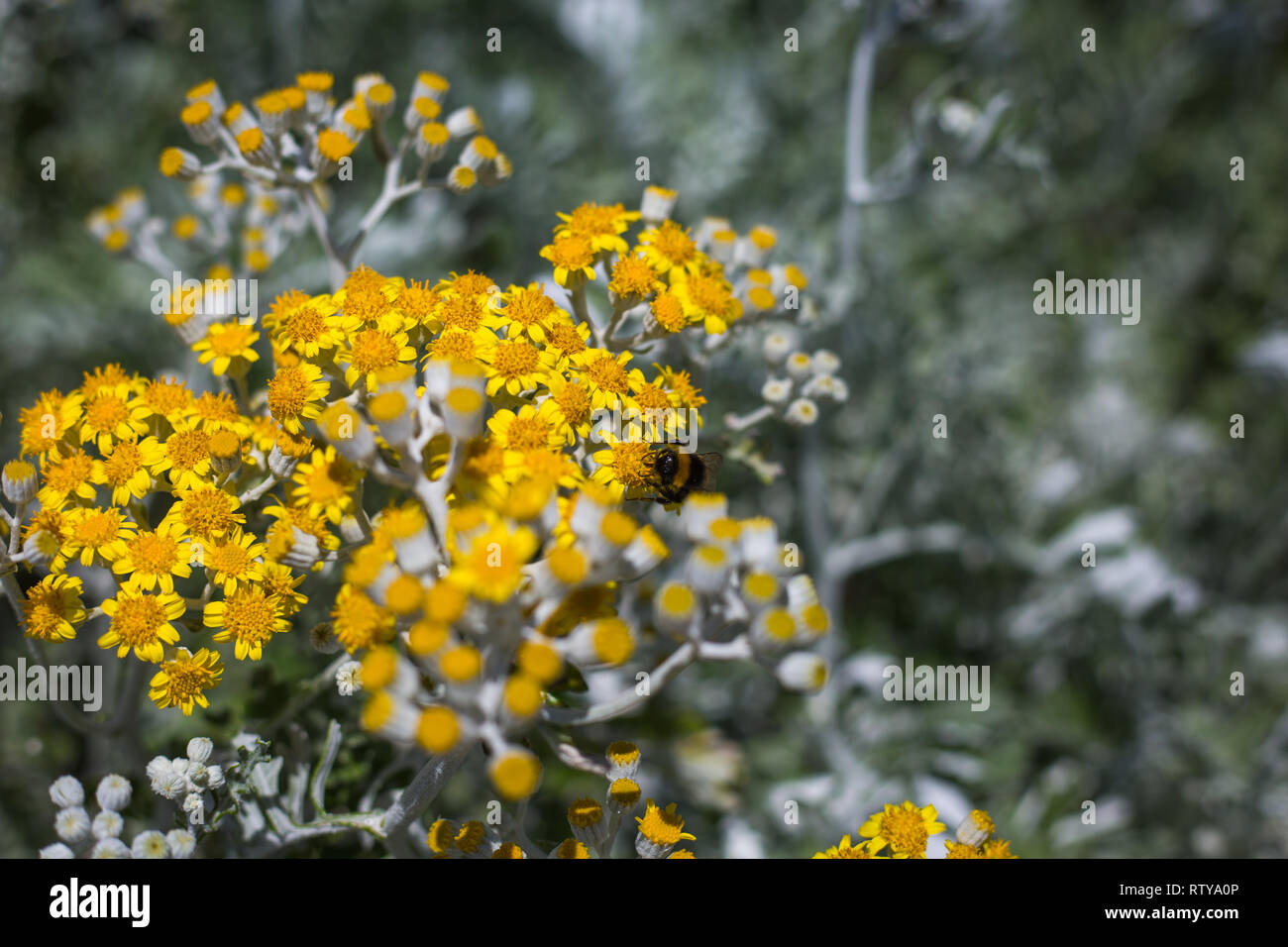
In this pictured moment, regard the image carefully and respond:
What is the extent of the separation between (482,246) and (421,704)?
249cm

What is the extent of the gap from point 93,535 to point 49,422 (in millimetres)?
281

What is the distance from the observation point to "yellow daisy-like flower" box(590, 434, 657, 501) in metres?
1.64

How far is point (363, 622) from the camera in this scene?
4.85 ft

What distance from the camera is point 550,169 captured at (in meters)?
3.54

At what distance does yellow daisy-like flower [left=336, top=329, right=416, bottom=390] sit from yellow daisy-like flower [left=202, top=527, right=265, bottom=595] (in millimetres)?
359

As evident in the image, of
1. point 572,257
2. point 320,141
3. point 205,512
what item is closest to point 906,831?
point 572,257

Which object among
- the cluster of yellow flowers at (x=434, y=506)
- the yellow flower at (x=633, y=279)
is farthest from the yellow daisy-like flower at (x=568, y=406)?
the yellow flower at (x=633, y=279)

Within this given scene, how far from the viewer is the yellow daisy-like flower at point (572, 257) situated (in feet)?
5.98

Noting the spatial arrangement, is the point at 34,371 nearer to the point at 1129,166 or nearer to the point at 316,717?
the point at 316,717

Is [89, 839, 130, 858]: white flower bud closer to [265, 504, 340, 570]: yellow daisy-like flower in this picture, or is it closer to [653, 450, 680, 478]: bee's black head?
[265, 504, 340, 570]: yellow daisy-like flower

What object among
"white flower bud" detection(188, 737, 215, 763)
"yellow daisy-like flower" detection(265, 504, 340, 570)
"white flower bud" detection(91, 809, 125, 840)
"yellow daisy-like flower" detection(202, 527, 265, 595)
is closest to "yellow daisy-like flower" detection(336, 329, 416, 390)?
"yellow daisy-like flower" detection(265, 504, 340, 570)

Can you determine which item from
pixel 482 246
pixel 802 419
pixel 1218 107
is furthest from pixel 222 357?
pixel 1218 107

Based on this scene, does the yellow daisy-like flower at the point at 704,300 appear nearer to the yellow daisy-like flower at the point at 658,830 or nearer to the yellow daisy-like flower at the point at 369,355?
the yellow daisy-like flower at the point at 369,355

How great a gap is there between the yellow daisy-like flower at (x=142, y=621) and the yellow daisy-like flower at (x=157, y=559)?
0.08 feet
